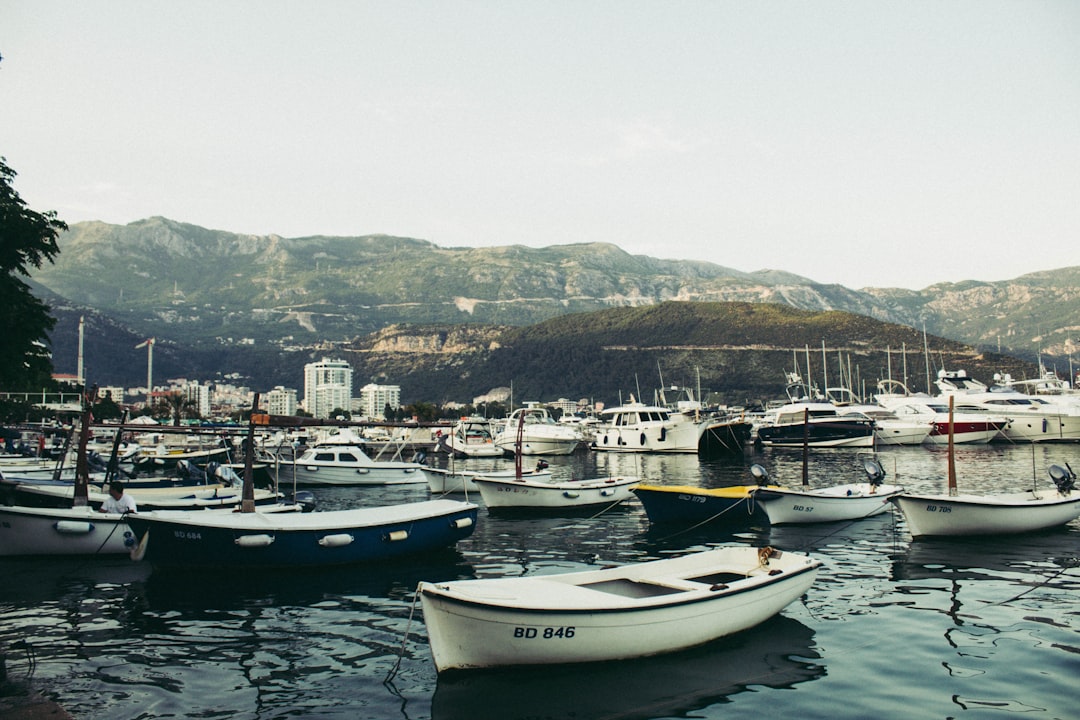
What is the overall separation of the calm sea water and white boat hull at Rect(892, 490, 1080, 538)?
0.40 metres

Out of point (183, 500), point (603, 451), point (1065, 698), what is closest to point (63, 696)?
point (1065, 698)

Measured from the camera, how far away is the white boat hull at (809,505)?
23.0 meters

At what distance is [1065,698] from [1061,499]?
13.4m

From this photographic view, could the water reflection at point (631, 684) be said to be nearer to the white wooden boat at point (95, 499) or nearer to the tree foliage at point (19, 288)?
the white wooden boat at point (95, 499)

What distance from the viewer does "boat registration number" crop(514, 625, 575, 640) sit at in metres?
10.3

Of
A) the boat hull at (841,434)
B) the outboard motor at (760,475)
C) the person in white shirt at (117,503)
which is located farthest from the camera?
the boat hull at (841,434)

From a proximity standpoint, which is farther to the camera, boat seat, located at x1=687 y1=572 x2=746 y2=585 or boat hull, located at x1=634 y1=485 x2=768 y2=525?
boat hull, located at x1=634 y1=485 x2=768 y2=525

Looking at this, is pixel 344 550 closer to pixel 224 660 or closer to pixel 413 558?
pixel 413 558

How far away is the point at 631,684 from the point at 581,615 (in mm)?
1109

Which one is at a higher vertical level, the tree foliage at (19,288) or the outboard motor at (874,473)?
the tree foliage at (19,288)

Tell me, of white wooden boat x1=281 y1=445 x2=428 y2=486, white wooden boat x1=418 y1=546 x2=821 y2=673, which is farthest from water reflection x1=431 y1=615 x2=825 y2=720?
white wooden boat x1=281 y1=445 x2=428 y2=486

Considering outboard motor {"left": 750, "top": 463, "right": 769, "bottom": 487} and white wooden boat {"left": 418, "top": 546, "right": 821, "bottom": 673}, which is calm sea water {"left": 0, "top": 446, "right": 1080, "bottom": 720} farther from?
outboard motor {"left": 750, "top": 463, "right": 769, "bottom": 487}

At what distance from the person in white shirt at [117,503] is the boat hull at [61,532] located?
0.33 meters

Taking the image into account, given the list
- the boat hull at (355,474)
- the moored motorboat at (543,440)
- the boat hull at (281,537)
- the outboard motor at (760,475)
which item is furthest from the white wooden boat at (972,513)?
the moored motorboat at (543,440)
